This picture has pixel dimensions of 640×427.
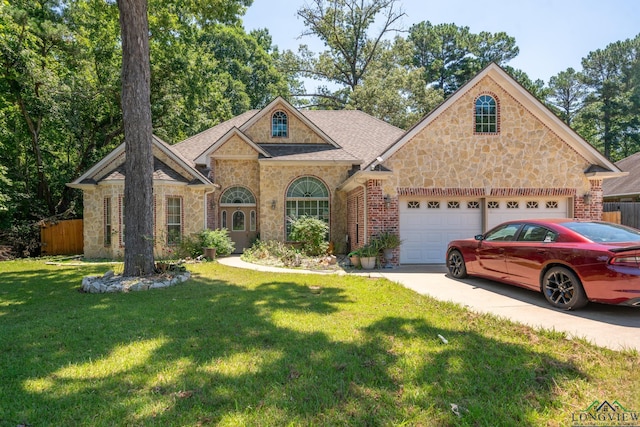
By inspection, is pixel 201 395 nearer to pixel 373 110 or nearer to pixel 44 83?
pixel 44 83

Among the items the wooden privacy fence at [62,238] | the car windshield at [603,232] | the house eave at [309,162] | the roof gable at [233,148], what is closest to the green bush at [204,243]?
the roof gable at [233,148]

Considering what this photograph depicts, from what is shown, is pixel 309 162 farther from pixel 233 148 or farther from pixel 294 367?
pixel 294 367

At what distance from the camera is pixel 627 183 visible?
19688mm

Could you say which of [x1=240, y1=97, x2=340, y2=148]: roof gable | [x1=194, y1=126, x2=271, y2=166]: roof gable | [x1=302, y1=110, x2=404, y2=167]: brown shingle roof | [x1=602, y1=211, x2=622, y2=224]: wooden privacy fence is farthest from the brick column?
[x1=602, y1=211, x2=622, y2=224]: wooden privacy fence

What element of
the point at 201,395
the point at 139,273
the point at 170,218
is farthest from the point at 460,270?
the point at 170,218

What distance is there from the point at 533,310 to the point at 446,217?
5808 mm

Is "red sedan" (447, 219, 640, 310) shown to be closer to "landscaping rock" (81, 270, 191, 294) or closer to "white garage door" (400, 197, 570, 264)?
"white garage door" (400, 197, 570, 264)

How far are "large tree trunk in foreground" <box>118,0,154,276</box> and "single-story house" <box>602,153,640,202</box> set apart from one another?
22.3 meters

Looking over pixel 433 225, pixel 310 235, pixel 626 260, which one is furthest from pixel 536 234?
pixel 310 235

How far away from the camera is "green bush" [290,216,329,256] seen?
43.7 ft

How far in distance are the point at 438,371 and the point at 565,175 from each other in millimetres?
10611

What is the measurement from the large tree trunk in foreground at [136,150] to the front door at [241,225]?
22.1ft

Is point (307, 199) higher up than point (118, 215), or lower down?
higher up

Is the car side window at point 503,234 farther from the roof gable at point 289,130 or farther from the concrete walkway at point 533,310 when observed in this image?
the roof gable at point 289,130
